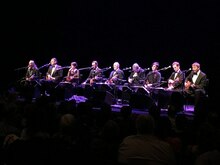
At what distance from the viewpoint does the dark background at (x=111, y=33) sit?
1156 centimetres

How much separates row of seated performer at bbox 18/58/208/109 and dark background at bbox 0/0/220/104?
2.29 ft

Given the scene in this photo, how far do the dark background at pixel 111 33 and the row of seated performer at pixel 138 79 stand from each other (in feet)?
2.29

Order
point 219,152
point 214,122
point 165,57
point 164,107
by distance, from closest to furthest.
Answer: point 219,152 < point 214,122 < point 164,107 < point 165,57

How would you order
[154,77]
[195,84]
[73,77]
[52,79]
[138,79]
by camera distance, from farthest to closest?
[52,79] → [73,77] → [138,79] → [154,77] → [195,84]

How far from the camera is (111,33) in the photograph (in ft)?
43.6

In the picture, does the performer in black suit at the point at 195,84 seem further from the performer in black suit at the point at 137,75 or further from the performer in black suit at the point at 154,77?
the performer in black suit at the point at 137,75

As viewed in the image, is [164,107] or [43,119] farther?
[164,107]

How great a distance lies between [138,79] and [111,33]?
7.88ft

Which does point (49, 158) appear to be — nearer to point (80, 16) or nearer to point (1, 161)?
point (1, 161)

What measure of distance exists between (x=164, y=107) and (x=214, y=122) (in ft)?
17.4

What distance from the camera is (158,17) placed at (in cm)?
1238

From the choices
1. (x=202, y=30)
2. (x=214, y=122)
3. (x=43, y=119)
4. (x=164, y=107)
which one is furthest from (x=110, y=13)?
(x=43, y=119)

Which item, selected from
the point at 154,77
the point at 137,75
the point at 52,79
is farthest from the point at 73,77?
the point at 154,77

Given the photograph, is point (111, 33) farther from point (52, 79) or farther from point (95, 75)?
point (52, 79)
